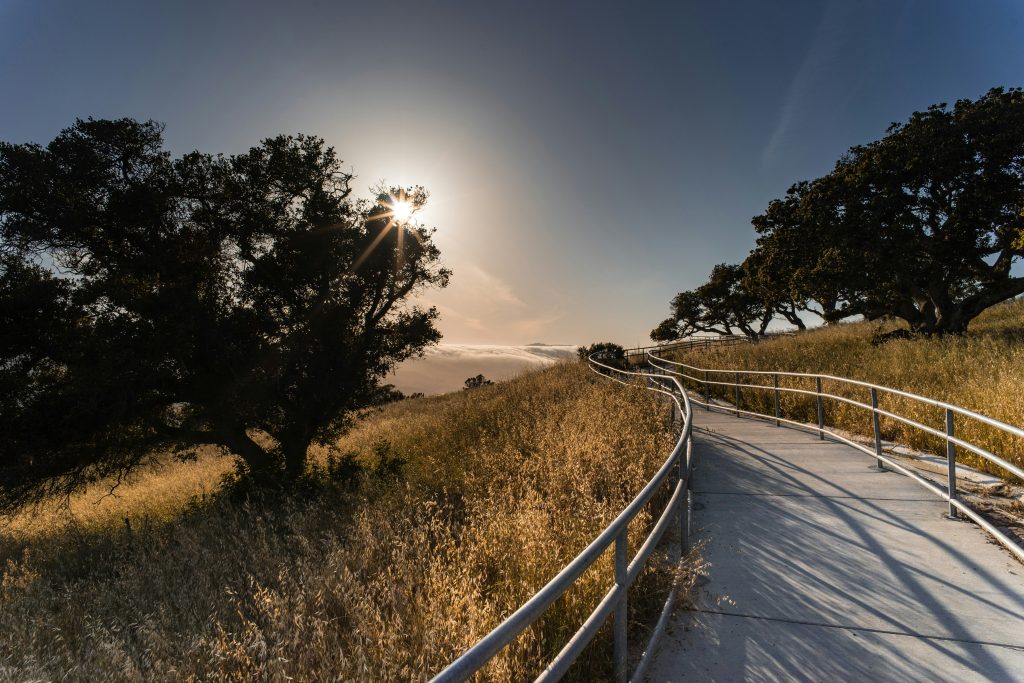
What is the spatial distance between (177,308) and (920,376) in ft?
53.9

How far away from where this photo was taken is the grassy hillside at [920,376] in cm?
754

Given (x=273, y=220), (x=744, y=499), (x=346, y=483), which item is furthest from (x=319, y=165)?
(x=744, y=499)

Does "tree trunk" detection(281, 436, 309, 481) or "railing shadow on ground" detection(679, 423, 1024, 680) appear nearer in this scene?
"railing shadow on ground" detection(679, 423, 1024, 680)

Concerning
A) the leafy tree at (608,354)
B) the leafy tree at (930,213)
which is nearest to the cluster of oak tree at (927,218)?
the leafy tree at (930,213)

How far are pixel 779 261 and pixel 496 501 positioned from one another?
2196 cm

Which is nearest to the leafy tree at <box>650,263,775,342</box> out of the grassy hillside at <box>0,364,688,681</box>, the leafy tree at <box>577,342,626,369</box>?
the leafy tree at <box>577,342,626,369</box>

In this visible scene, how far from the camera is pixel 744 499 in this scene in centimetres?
620

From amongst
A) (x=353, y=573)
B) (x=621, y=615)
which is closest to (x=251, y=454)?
(x=353, y=573)

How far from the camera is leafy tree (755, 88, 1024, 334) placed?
17.0 meters

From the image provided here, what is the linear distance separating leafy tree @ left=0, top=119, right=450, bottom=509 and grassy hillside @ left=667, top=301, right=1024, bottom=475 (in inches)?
413

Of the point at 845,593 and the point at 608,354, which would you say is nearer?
the point at 845,593

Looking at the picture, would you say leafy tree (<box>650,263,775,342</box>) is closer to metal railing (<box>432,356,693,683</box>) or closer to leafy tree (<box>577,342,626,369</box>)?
leafy tree (<box>577,342,626,369</box>)

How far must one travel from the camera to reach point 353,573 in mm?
4480

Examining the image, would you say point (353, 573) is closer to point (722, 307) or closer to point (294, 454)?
point (294, 454)
